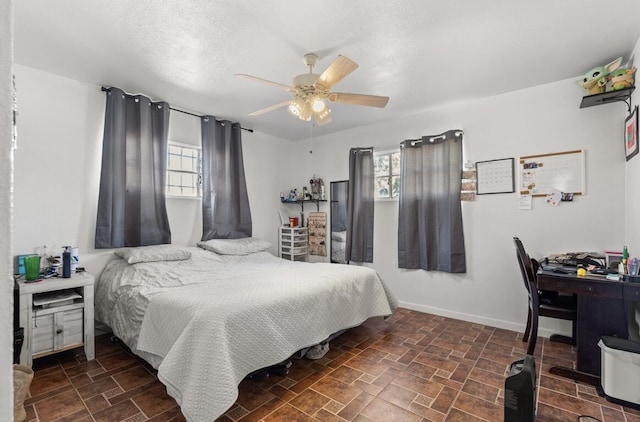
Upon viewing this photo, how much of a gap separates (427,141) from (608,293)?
2334 mm

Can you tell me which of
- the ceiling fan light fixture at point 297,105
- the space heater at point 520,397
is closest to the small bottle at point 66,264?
the ceiling fan light fixture at point 297,105

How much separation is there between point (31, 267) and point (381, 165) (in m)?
3.93

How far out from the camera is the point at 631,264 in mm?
2189

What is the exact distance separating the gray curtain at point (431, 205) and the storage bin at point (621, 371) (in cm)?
160

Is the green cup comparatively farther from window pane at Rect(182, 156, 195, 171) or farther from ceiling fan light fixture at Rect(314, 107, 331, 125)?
ceiling fan light fixture at Rect(314, 107, 331, 125)

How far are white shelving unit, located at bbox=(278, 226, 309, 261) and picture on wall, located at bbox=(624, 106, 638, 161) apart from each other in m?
3.88

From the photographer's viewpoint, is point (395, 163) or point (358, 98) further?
point (395, 163)

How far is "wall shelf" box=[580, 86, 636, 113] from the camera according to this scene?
8.35 feet

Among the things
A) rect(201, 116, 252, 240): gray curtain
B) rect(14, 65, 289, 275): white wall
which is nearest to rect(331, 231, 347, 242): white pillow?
rect(201, 116, 252, 240): gray curtain

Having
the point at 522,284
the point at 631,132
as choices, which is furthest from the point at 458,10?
the point at 522,284

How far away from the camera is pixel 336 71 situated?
86.0 inches

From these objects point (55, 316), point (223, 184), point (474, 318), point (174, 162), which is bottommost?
point (474, 318)

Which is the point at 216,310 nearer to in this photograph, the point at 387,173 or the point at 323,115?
the point at 323,115

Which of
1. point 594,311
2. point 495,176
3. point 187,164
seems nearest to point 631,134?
point 495,176
